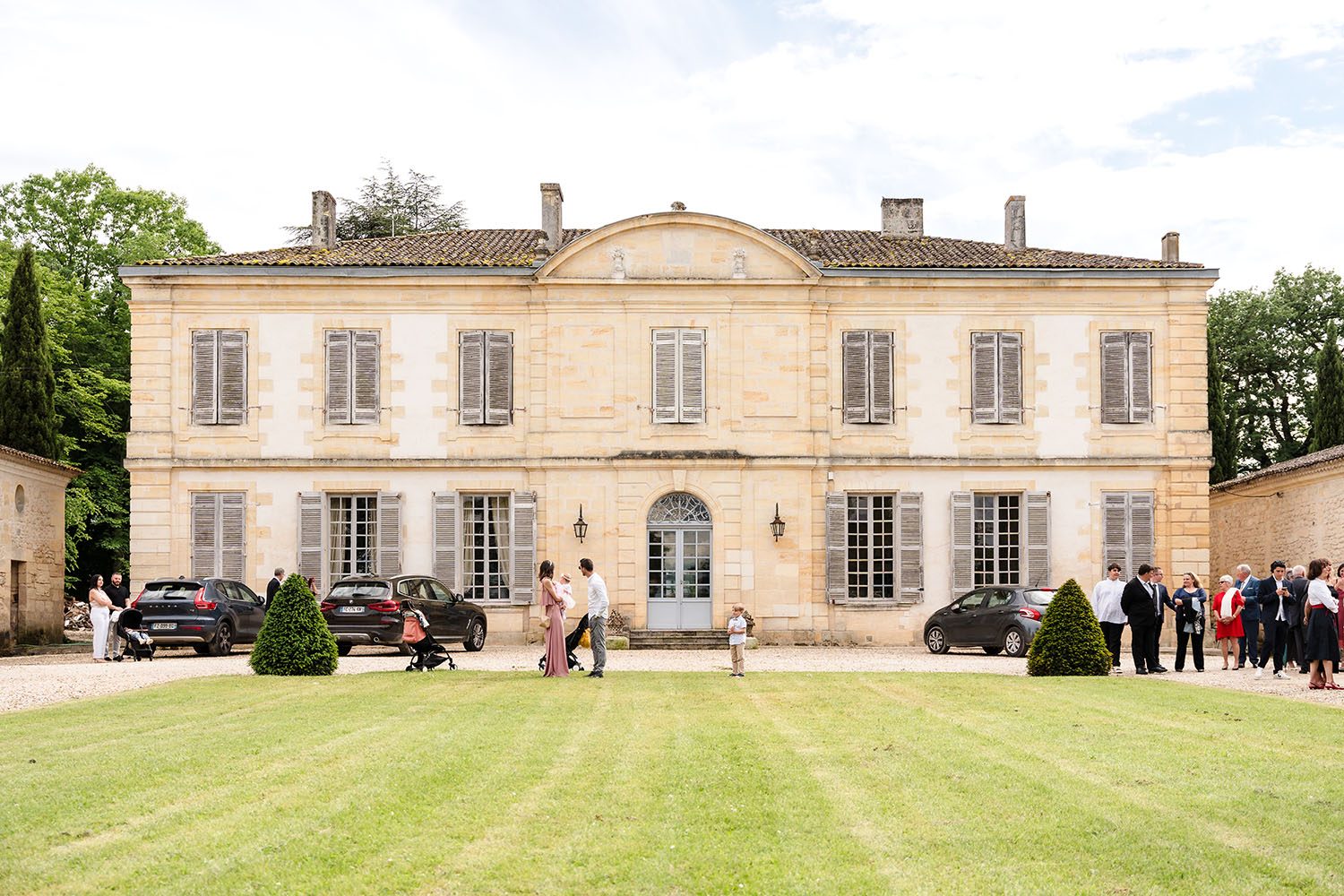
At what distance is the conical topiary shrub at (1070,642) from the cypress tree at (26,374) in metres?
24.0

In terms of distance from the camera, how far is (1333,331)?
44.2 metres

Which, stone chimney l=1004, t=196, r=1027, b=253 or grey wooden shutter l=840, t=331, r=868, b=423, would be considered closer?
grey wooden shutter l=840, t=331, r=868, b=423

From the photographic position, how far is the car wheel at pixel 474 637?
2612 centimetres

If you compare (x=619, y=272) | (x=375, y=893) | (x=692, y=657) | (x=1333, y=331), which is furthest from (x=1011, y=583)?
(x=375, y=893)

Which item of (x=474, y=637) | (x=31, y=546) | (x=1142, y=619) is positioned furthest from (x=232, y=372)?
(x=1142, y=619)

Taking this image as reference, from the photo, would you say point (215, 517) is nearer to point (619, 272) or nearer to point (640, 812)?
point (619, 272)

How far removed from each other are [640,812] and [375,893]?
212 cm

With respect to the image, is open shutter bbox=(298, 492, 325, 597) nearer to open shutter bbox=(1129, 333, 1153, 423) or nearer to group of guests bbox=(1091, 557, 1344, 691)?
group of guests bbox=(1091, 557, 1344, 691)

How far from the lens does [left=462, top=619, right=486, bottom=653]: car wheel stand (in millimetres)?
26122

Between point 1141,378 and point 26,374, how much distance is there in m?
23.8

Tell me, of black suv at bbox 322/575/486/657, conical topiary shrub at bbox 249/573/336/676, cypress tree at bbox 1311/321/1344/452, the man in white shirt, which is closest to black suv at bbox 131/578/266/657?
black suv at bbox 322/575/486/657

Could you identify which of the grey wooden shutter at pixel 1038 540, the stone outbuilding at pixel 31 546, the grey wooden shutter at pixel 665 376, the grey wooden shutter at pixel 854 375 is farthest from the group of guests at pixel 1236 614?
the stone outbuilding at pixel 31 546

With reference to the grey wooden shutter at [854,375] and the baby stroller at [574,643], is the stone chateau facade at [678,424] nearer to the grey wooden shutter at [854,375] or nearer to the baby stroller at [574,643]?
the grey wooden shutter at [854,375]

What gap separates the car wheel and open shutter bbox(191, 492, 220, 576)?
546cm
